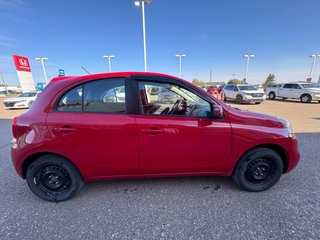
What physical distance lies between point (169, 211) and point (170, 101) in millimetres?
1567

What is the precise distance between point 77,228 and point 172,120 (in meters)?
1.67

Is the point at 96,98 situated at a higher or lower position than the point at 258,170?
higher

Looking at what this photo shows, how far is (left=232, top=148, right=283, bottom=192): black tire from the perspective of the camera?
7.95 ft

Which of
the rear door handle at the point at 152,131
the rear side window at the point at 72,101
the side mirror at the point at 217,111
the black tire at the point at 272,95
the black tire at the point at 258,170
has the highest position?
the rear side window at the point at 72,101

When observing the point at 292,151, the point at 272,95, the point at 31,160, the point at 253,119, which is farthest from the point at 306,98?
the point at 31,160

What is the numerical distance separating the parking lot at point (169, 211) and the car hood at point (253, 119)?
3.35 ft

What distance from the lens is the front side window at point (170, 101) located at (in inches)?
90.9

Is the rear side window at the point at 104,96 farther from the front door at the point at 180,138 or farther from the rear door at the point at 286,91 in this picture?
the rear door at the point at 286,91

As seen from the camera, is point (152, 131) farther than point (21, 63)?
No

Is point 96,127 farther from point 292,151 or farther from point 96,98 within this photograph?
point 292,151

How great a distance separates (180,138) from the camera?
223 centimetres

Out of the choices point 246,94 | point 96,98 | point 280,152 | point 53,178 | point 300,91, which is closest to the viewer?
point 96,98

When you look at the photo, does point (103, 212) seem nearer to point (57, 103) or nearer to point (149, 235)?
point (149, 235)

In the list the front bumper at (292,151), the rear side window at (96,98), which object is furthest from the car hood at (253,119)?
the rear side window at (96,98)
